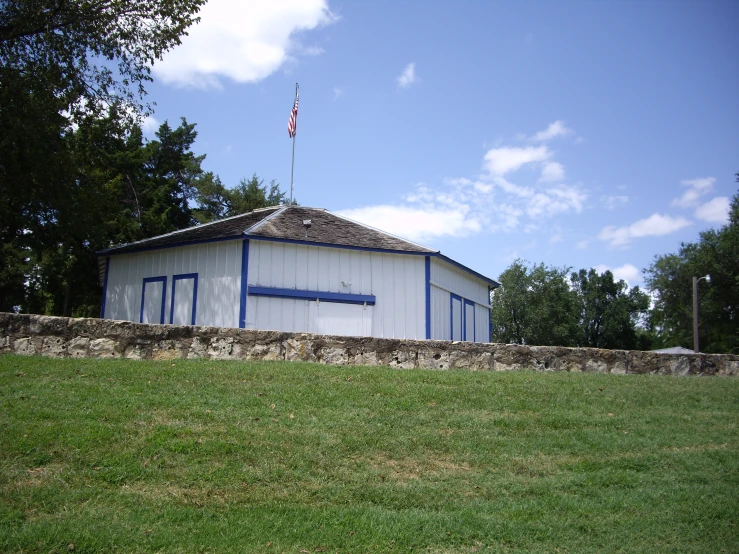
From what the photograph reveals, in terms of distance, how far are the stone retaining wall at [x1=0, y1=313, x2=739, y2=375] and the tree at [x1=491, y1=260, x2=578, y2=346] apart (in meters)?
45.5

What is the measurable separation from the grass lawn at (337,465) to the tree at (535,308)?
4903 cm

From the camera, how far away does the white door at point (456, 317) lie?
2217 centimetres

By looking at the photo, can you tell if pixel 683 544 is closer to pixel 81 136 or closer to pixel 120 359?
pixel 120 359

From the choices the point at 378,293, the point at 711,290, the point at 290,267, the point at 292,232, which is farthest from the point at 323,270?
the point at 711,290

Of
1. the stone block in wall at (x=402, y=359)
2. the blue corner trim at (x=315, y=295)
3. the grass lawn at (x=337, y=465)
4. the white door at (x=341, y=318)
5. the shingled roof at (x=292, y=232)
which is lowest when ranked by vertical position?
the grass lawn at (x=337, y=465)

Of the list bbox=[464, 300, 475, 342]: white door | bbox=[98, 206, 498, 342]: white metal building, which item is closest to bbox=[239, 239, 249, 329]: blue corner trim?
bbox=[98, 206, 498, 342]: white metal building

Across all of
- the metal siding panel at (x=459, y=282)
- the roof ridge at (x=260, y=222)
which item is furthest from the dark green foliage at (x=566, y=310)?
the roof ridge at (x=260, y=222)

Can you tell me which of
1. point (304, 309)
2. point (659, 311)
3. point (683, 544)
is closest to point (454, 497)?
point (683, 544)

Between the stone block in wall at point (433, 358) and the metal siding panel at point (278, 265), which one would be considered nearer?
the stone block in wall at point (433, 358)

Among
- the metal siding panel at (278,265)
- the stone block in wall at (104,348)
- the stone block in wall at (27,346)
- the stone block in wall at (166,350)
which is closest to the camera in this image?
the stone block in wall at (27,346)

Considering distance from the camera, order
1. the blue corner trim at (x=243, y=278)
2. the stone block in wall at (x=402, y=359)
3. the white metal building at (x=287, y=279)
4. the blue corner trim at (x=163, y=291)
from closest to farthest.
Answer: the stone block in wall at (x=402, y=359) < the blue corner trim at (x=243, y=278) < the white metal building at (x=287, y=279) < the blue corner trim at (x=163, y=291)

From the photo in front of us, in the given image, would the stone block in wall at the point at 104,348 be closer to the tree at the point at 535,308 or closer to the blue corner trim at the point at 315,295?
the blue corner trim at the point at 315,295

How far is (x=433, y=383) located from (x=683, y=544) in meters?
5.41

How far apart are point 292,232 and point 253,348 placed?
7447 mm
